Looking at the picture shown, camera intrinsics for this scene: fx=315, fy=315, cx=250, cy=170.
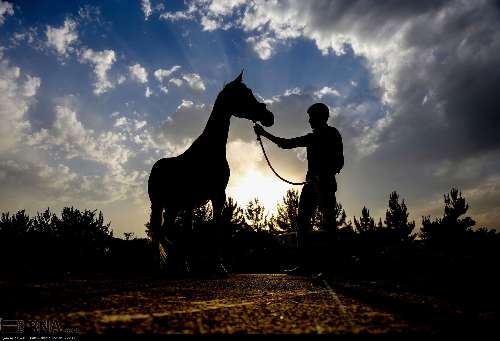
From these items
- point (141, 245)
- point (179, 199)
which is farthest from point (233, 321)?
point (141, 245)

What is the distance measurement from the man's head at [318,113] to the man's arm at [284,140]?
30 cm

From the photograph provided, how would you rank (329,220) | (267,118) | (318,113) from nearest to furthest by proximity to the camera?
(329,220) < (318,113) < (267,118)

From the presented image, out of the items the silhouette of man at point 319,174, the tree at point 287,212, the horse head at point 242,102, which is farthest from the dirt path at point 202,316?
the tree at point 287,212

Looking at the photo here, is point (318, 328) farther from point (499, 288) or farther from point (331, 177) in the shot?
point (331, 177)

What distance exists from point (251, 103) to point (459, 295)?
13.8 ft

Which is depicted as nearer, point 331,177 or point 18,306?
point 18,306

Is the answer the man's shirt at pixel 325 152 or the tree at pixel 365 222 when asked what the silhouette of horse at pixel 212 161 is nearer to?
the man's shirt at pixel 325 152

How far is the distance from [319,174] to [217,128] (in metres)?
1.78

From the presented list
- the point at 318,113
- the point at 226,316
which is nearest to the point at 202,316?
the point at 226,316

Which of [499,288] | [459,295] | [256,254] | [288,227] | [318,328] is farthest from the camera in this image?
[288,227]

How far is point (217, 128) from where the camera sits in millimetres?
5117

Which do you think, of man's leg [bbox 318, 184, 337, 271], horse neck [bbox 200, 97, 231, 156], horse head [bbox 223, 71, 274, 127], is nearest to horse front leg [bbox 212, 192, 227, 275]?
horse neck [bbox 200, 97, 231, 156]

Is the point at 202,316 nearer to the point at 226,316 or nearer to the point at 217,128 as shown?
the point at 226,316

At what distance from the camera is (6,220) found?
4041 cm
